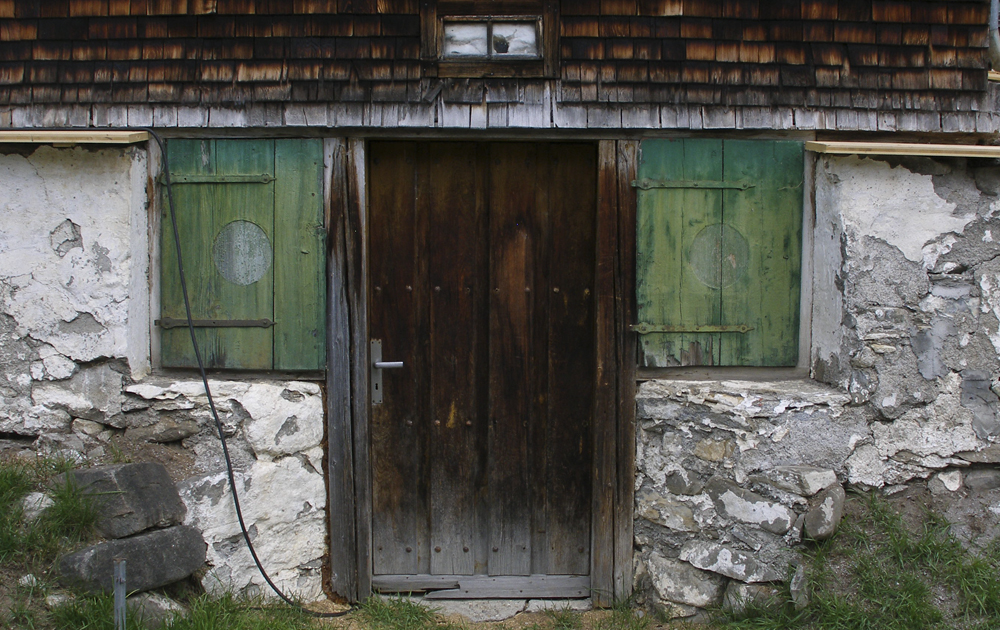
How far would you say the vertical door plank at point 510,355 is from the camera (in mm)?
3406

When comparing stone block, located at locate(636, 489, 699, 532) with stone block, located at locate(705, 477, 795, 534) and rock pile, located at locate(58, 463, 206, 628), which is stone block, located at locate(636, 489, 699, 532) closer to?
stone block, located at locate(705, 477, 795, 534)

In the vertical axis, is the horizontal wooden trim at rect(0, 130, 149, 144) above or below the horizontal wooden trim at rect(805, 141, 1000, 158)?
above

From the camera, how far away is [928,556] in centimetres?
298

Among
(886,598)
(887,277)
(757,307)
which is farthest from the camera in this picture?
(757,307)

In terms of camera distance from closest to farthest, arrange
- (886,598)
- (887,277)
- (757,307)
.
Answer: (886,598) < (887,277) < (757,307)

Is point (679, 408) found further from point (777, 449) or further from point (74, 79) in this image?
point (74, 79)

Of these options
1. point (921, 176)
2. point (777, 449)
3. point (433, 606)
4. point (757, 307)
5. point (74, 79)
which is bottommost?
point (433, 606)

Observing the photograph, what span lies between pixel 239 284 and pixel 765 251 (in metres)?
2.46

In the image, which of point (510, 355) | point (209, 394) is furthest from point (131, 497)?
point (510, 355)

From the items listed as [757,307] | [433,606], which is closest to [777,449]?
[757,307]

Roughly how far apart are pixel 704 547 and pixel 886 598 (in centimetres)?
72

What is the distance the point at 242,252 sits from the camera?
3307 mm

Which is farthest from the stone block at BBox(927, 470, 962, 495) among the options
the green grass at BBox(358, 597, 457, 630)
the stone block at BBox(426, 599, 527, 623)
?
the green grass at BBox(358, 597, 457, 630)

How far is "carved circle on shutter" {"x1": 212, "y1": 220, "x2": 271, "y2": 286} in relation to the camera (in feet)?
10.8
